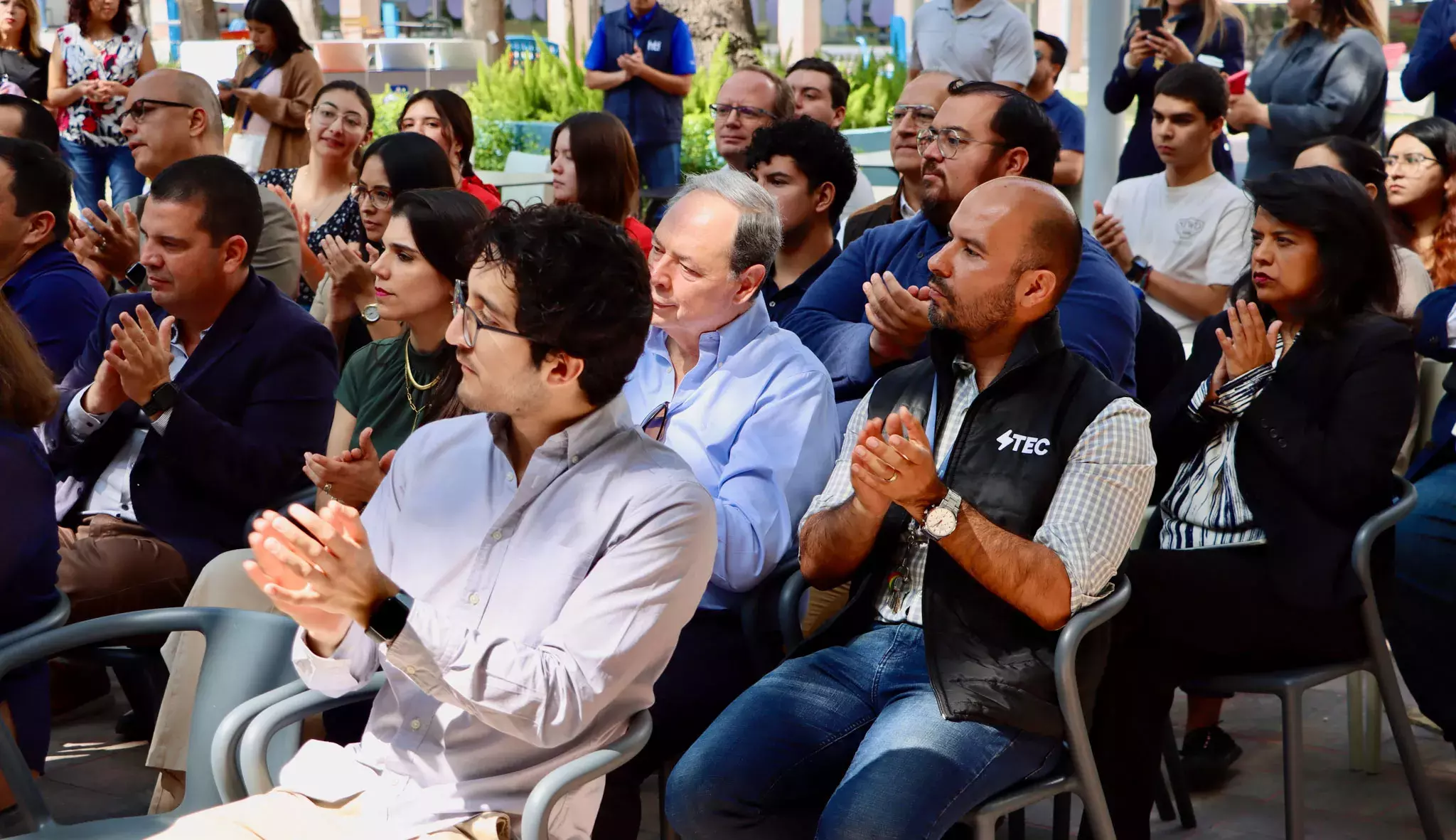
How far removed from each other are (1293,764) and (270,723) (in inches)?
83.7

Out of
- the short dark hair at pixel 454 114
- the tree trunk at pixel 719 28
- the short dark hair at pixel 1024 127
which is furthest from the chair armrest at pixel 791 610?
the tree trunk at pixel 719 28

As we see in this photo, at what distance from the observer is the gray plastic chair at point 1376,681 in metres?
3.19

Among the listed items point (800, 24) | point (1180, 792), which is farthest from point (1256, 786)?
point (800, 24)

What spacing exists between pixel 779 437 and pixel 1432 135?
2.86 meters

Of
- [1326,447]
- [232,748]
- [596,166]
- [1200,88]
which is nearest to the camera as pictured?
[232,748]

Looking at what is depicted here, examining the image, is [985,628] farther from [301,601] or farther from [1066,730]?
[301,601]

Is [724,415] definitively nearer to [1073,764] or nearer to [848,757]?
[848,757]

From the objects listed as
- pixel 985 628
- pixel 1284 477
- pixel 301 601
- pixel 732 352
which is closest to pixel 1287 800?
pixel 1284 477

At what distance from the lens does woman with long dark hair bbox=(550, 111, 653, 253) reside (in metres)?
5.57

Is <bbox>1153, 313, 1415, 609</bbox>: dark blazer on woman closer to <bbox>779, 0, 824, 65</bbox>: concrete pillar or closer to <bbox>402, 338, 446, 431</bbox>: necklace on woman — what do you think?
<bbox>402, 338, 446, 431</bbox>: necklace on woman

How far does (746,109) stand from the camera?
5.83 meters

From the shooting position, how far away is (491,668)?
2.13 metres

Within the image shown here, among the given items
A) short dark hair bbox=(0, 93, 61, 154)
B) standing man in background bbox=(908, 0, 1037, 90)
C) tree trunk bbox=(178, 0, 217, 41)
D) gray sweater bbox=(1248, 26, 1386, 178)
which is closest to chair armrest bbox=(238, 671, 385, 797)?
short dark hair bbox=(0, 93, 61, 154)

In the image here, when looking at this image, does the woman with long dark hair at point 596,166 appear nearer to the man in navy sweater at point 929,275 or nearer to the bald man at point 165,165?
the bald man at point 165,165
